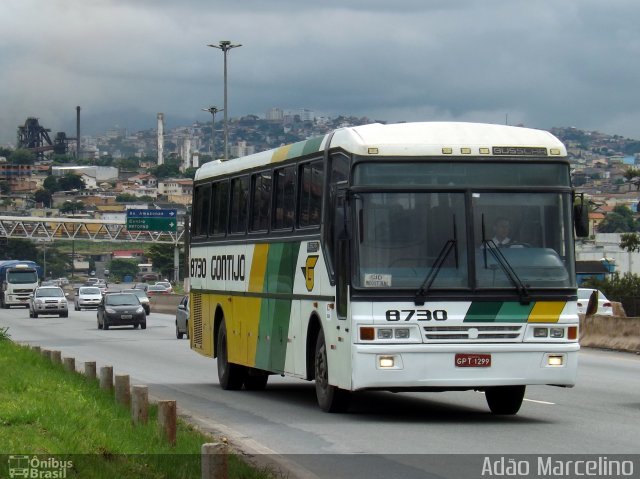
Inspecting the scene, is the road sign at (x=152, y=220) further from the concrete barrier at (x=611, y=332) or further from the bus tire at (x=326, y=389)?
the bus tire at (x=326, y=389)

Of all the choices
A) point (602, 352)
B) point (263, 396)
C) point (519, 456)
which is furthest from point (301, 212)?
point (602, 352)

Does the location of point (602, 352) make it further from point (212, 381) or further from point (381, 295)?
point (381, 295)

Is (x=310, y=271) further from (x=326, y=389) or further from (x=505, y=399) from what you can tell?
(x=505, y=399)

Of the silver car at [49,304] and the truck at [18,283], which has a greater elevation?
the truck at [18,283]

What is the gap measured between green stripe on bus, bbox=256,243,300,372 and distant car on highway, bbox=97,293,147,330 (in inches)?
1330

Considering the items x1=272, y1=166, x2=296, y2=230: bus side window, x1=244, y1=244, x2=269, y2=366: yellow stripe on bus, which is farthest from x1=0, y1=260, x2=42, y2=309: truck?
x1=272, y1=166, x2=296, y2=230: bus side window

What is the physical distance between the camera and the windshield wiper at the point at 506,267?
15797 millimetres

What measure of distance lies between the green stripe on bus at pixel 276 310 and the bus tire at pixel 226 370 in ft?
6.85

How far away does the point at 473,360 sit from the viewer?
15.7 metres

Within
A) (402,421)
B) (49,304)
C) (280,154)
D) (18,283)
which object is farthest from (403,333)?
(18,283)

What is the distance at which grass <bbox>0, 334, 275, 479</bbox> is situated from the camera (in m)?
11.0

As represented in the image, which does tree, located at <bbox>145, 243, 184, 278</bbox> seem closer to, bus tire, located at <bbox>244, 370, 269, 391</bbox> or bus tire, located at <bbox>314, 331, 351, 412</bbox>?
bus tire, located at <bbox>244, 370, 269, 391</bbox>

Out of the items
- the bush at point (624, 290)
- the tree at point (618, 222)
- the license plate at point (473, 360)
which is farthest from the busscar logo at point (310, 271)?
the tree at point (618, 222)

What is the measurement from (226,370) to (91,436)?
31.0 ft
